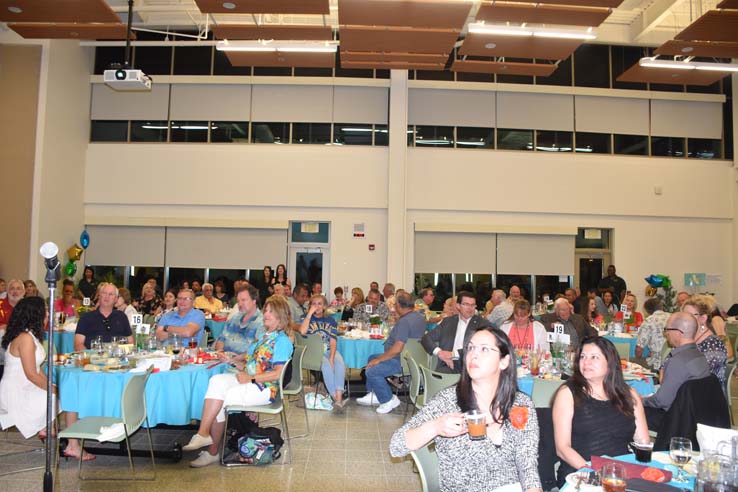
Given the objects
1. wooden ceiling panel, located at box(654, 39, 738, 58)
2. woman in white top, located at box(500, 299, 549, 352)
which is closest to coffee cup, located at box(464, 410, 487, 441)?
woman in white top, located at box(500, 299, 549, 352)

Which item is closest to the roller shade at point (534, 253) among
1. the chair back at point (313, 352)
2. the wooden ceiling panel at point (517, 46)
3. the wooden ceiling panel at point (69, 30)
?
the wooden ceiling panel at point (517, 46)

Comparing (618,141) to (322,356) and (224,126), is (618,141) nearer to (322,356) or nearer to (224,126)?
(224,126)

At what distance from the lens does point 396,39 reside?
856 centimetres

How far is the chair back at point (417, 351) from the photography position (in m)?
5.48

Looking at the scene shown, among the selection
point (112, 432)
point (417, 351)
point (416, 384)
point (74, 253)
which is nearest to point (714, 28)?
point (417, 351)

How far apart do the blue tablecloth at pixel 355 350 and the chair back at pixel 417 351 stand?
1045mm

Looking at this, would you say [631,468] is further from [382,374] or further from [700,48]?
[700,48]

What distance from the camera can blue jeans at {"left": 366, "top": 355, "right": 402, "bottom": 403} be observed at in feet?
20.0

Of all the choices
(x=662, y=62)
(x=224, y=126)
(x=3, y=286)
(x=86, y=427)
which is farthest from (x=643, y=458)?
(x=224, y=126)

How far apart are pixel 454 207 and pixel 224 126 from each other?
5435 mm

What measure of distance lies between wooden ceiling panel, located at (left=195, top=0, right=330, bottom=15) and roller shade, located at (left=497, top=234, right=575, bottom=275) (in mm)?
6766

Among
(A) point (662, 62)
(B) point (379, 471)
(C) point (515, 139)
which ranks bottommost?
(B) point (379, 471)

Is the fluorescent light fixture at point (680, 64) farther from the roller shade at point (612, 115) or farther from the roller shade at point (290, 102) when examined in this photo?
the roller shade at point (290, 102)

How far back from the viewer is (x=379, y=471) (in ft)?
14.2
